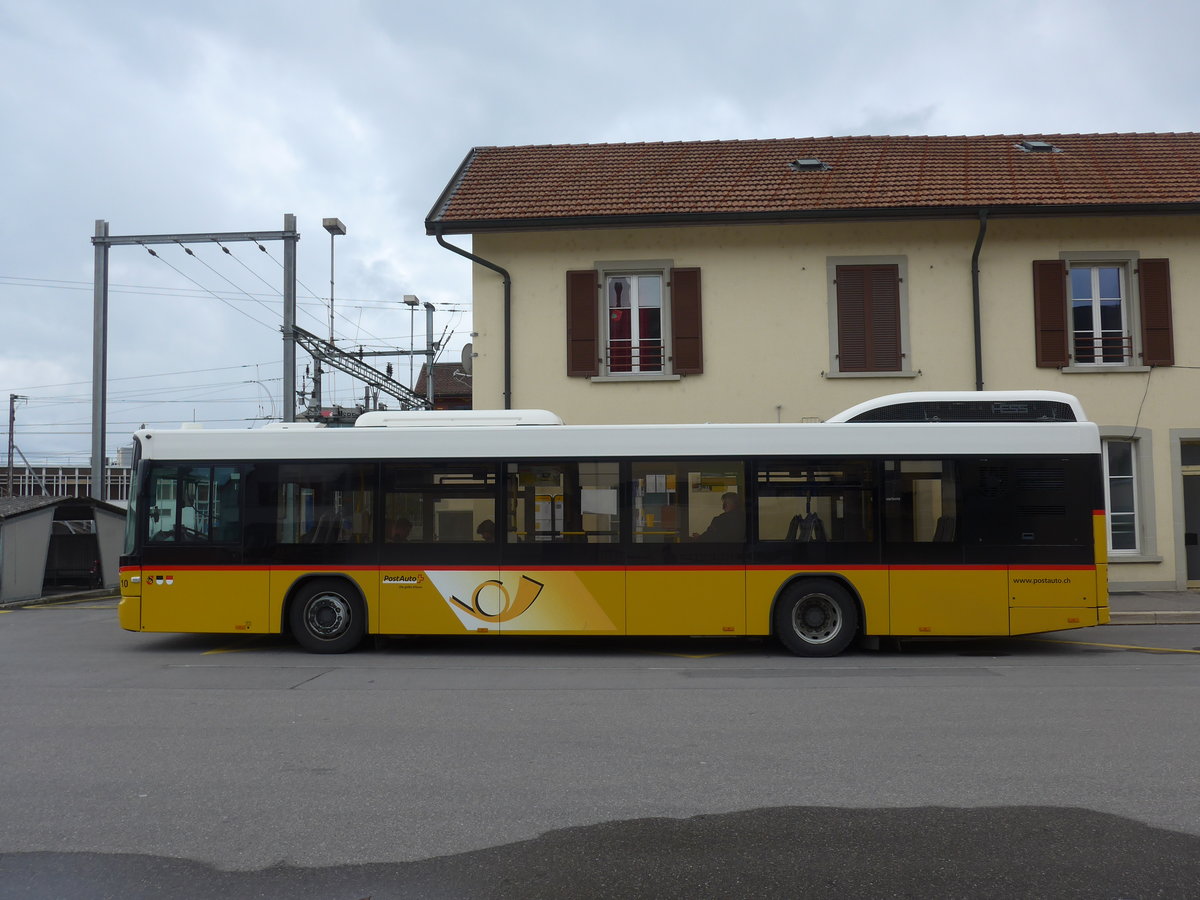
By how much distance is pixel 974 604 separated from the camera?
10.7 metres

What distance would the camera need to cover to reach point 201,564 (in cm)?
1117

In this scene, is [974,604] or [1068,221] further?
[1068,221]

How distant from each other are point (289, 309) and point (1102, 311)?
15.3 meters

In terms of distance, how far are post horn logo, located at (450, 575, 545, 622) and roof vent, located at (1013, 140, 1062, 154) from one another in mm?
13719

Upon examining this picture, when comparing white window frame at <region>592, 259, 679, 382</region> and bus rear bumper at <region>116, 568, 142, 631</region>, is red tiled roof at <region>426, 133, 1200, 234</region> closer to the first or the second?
white window frame at <region>592, 259, 679, 382</region>

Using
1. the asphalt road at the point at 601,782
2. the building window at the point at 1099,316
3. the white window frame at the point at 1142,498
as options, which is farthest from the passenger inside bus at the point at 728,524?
the building window at the point at 1099,316

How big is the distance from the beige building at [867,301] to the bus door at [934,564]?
19.6ft

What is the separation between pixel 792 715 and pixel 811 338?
10.4m

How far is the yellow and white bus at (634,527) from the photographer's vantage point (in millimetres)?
10727

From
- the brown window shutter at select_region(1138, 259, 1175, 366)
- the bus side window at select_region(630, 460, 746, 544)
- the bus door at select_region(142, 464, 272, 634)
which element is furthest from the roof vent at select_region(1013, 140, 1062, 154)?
the bus door at select_region(142, 464, 272, 634)

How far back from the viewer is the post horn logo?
36.0 ft

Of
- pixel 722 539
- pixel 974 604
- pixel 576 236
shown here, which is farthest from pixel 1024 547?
pixel 576 236

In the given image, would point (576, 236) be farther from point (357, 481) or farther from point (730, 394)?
point (357, 481)

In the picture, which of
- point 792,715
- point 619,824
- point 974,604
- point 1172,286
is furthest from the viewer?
point 1172,286
